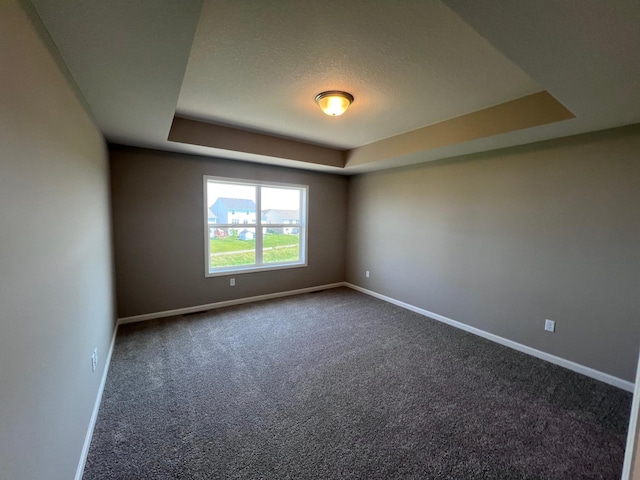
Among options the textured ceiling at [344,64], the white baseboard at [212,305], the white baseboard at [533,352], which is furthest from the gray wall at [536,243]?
the white baseboard at [212,305]

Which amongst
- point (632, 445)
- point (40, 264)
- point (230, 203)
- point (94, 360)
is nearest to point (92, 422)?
point (94, 360)

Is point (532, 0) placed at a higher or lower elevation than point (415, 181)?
higher

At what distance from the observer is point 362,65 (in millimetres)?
1931

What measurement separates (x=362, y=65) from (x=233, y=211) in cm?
305

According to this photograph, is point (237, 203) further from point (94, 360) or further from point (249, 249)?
point (94, 360)

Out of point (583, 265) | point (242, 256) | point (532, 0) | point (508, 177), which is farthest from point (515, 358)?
point (242, 256)

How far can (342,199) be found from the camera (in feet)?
17.7

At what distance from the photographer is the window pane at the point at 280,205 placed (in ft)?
15.3

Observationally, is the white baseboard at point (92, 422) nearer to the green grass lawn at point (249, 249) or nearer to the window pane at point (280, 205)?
the green grass lawn at point (249, 249)

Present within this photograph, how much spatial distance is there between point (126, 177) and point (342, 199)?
11.4 ft

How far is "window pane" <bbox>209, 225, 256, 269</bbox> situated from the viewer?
423cm

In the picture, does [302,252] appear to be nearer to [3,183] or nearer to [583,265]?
[583,265]

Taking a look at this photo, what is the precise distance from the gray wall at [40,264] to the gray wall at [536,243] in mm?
3859

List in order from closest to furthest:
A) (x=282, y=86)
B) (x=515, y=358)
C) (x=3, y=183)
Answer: (x=3, y=183)
(x=282, y=86)
(x=515, y=358)
